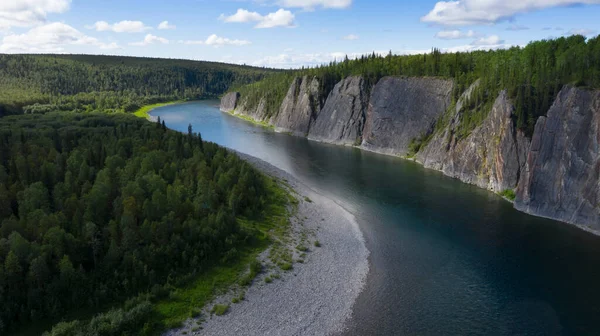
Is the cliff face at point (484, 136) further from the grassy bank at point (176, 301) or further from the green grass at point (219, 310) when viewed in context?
the green grass at point (219, 310)

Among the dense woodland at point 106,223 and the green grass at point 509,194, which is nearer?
the dense woodland at point 106,223

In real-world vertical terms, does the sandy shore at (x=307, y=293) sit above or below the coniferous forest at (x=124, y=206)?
below

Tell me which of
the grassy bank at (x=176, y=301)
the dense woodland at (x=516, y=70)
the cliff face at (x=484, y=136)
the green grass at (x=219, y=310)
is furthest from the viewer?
the dense woodland at (x=516, y=70)

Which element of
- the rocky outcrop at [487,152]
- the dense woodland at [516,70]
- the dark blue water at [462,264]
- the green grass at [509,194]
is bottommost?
the dark blue water at [462,264]

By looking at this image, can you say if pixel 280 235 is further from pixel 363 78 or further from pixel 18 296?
pixel 363 78

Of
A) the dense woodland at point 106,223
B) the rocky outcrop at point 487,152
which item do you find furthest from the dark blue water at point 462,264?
the dense woodland at point 106,223

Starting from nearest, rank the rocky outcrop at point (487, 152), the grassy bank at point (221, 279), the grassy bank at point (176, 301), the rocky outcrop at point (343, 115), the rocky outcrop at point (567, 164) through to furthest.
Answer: the grassy bank at point (176, 301), the grassy bank at point (221, 279), the rocky outcrop at point (567, 164), the rocky outcrop at point (487, 152), the rocky outcrop at point (343, 115)

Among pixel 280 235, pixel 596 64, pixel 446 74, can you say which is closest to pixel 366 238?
pixel 280 235
